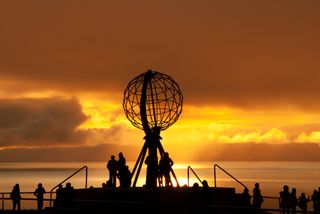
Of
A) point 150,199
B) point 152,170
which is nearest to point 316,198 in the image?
point 152,170

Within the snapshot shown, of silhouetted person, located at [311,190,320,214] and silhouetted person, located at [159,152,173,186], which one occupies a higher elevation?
silhouetted person, located at [159,152,173,186]

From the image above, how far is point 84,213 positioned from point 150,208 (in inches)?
116

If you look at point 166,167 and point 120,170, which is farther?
point 166,167

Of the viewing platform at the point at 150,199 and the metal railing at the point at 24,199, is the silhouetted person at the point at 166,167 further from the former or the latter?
the metal railing at the point at 24,199

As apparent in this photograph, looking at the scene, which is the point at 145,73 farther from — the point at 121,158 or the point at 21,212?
the point at 21,212

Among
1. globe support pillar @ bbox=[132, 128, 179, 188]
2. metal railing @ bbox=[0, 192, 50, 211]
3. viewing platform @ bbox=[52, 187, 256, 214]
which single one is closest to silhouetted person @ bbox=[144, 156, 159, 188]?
globe support pillar @ bbox=[132, 128, 179, 188]

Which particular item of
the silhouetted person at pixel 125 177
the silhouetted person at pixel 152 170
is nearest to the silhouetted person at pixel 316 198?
the silhouetted person at pixel 152 170

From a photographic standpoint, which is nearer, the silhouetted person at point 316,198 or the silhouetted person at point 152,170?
the silhouetted person at point 316,198

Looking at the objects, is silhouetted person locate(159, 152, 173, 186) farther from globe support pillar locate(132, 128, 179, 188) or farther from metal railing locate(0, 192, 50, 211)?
metal railing locate(0, 192, 50, 211)

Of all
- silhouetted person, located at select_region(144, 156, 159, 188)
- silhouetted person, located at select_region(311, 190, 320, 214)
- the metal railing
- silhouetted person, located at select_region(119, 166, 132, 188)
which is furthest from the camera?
silhouetted person, located at select_region(144, 156, 159, 188)

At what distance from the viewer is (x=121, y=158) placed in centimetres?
2830

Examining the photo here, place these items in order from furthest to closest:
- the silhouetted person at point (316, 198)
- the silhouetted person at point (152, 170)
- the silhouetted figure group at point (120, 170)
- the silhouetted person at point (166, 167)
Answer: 1. the silhouetted person at point (152, 170)
2. the silhouetted person at point (166, 167)
3. the silhouetted figure group at point (120, 170)
4. the silhouetted person at point (316, 198)

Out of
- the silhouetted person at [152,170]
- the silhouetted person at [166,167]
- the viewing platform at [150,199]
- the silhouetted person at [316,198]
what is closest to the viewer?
the viewing platform at [150,199]

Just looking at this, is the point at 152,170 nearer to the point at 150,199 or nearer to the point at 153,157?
the point at 153,157
